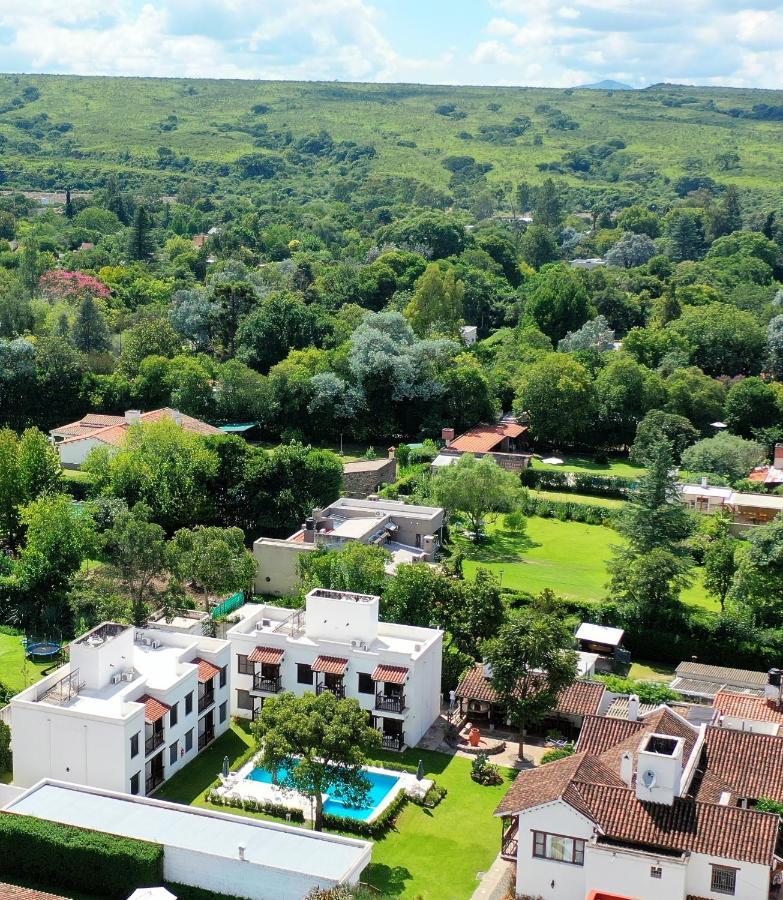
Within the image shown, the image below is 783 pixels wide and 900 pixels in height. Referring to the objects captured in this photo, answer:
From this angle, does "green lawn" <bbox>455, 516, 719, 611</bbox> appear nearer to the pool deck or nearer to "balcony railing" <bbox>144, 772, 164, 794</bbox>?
the pool deck

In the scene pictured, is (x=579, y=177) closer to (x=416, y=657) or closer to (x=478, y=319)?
(x=478, y=319)

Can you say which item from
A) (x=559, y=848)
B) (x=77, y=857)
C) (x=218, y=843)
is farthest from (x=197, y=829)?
(x=559, y=848)

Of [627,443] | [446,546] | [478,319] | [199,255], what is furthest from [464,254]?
[446,546]

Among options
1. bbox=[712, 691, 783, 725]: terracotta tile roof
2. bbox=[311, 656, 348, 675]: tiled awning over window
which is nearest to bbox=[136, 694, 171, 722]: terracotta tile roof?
bbox=[311, 656, 348, 675]: tiled awning over window

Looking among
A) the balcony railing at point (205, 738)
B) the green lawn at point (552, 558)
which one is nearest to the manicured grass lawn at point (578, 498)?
the green lawn at point (552, 558)

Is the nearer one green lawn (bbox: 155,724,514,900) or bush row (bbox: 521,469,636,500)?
green lawn (bbox: 155,724,514,900)

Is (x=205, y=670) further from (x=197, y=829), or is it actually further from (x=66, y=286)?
(x=66, y=286)

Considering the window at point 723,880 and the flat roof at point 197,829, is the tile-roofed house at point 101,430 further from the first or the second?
the window at point 723,880

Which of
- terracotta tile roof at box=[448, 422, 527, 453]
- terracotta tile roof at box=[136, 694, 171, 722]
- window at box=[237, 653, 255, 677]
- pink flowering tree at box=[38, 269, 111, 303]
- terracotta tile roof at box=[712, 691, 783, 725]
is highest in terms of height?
pink flowering tree at box=[38, 269, 111, 303]
